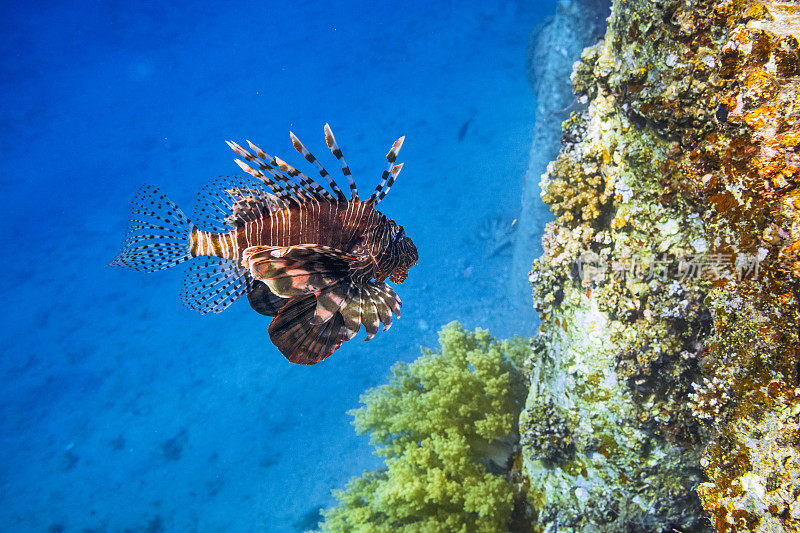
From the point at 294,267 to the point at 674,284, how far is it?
2.33 m

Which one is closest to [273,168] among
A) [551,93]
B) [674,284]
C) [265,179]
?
[265,179]

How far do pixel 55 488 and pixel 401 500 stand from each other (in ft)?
43.3

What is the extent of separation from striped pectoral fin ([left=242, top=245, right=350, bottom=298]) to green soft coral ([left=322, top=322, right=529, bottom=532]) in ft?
7.56

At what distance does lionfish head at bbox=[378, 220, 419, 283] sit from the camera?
2.10m

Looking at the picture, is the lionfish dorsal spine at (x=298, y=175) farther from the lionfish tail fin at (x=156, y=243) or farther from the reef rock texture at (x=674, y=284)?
the reef rock texture at (x=674, y=284)

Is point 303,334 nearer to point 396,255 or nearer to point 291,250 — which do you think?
point 291,250

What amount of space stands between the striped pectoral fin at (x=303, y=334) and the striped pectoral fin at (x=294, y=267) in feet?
0.55

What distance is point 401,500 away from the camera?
332 centimetres

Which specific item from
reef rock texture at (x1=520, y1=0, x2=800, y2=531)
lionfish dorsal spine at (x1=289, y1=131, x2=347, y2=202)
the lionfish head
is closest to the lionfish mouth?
the lionfish head

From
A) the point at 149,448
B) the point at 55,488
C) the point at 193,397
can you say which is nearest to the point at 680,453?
the point at 193,397

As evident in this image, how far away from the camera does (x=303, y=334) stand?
1.71 m

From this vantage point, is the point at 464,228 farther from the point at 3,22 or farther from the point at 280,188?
the point at 3,22

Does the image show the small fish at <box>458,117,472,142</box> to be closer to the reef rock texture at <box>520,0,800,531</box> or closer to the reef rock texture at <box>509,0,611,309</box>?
the reef rock texture at <box>509,0,611,309</box>

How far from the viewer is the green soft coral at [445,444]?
10.3 ft
